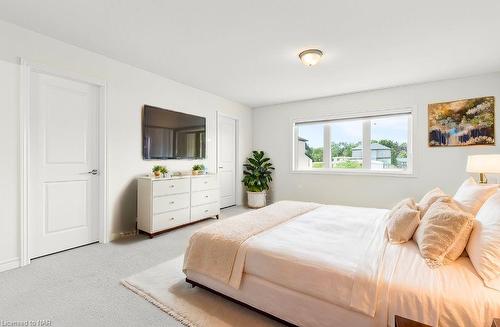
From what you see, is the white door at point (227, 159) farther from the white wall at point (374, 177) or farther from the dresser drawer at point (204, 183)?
the dresser drawer at point (204, 183)

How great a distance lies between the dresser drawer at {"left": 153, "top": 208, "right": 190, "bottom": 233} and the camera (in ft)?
11.0

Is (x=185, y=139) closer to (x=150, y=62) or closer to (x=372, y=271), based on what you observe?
(x=150, y=62)

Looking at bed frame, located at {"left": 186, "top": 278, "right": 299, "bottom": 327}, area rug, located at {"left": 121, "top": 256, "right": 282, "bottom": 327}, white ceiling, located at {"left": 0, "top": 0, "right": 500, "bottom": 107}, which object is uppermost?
white ceiling, located at {"left": 0, "top": 0, "right": 500, "bottom": 107}

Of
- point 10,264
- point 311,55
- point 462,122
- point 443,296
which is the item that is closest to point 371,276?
point 443,296

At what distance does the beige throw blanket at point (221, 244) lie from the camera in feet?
5.75

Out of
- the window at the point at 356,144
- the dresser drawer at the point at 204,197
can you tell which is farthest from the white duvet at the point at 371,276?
the window at the point at 356,144

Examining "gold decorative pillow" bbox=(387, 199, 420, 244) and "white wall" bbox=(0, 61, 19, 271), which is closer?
"gold decorative pillow" bbox=(387, 199, 420, 244)

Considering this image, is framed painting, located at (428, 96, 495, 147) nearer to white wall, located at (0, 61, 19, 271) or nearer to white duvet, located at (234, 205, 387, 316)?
white duvet, located at (234, 205, 387, 316)

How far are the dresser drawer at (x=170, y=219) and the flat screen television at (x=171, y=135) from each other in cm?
92

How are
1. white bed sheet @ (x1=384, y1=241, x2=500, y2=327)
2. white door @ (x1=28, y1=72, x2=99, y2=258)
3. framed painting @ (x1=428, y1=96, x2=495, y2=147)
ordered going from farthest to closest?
framed painting @ (x1=428, y1=96, x2=495, y2=147), white door @ (x1=28, y1=72, x2=99, y2=258), white bed sheet @ (x1=384, y1=241, x2=500, y2=327)

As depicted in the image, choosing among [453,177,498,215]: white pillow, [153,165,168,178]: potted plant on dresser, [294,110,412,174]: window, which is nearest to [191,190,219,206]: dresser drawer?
[153,165,168,178]: potted plant on dresser

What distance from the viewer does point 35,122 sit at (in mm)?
2588

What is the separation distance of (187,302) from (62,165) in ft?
7.36

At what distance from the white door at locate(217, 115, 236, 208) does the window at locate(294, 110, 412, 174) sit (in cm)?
145
